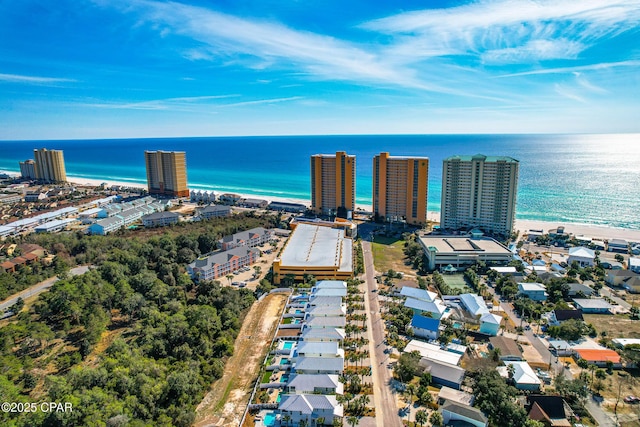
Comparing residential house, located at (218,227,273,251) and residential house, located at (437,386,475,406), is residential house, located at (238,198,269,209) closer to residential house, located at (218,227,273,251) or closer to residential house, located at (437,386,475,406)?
residential house, located at (218,227,273,251)

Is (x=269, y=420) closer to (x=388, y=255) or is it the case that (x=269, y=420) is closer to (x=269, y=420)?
(x=269, y=420)

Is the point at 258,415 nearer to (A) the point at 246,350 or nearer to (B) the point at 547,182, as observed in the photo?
(A) the point at 246,350

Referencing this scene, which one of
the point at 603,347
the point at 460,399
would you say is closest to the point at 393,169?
the point at 603,347

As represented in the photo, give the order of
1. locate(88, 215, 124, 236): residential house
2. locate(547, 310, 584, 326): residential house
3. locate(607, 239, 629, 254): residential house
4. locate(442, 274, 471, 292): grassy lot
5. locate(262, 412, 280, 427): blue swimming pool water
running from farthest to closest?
locate(88, 215, 124, 236): residential house < locate(607, 239, 629, 254): residential house < locate(442, 274, 471, 292): grassy lot < locate(547, 310, 584, 326): residential house < locate(262, 412, 280, 427): blue swimming pool water

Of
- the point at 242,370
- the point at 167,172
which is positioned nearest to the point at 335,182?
the point at 167,172

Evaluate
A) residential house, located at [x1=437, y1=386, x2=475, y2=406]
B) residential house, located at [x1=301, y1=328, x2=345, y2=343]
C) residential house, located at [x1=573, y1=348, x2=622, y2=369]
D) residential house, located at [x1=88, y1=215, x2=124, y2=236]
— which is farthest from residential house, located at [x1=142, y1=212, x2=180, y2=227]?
residential house, located at [x1=573, y1=348, x2=622, y2=369]

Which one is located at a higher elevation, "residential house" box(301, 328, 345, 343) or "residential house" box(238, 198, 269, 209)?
"residential house" box(238, 198, 269, 209)
